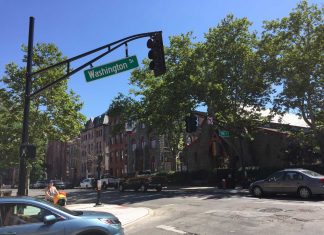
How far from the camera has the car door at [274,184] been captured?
22.6 metres

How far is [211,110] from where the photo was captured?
38.9m

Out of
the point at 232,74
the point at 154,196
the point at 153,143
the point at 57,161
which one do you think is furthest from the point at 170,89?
the point at 57,161

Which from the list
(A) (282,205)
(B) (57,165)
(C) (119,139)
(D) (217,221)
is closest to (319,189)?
(A) (282,205)

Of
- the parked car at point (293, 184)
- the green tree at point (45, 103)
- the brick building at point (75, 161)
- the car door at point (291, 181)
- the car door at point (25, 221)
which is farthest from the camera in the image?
the brick building at point (75, 161)

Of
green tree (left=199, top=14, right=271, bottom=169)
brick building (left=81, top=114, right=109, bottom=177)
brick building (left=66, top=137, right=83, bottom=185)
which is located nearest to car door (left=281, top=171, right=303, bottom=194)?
green tree (left=199, top=14, right=271, bottom=169)

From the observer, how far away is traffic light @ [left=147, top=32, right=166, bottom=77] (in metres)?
14.7

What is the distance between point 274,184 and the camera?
22812mm

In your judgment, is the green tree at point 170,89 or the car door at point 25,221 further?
the green tree at point 170,89

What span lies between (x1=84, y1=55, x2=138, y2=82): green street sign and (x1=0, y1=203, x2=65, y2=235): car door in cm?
851

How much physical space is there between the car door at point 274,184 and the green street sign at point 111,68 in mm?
11392

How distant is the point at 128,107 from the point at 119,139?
37.7 meters

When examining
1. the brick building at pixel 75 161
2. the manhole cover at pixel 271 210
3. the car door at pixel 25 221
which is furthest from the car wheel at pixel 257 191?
the brick building at pixel 75 161

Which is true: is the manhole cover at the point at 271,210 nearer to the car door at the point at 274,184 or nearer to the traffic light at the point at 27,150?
the car door at the point at 274,184

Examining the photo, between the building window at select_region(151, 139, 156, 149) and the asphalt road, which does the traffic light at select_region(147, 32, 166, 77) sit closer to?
the asphalt road
